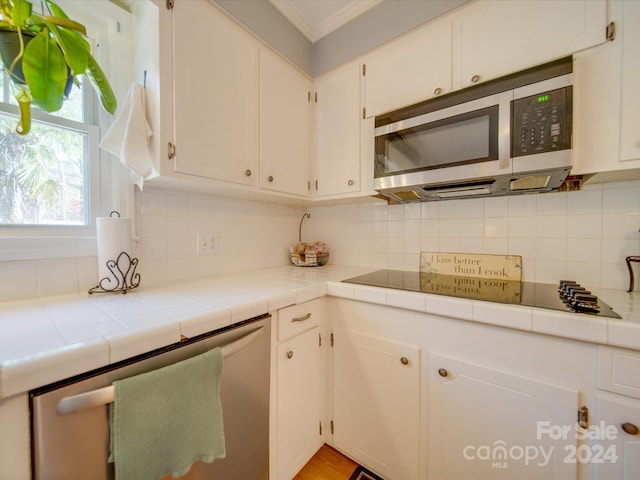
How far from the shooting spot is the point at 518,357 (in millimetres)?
819

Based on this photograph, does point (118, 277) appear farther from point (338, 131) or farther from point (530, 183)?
point (530, 183)

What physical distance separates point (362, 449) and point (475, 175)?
1.35 m

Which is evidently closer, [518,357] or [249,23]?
[518,357]

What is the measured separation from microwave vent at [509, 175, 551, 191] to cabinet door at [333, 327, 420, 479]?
2.80 ft

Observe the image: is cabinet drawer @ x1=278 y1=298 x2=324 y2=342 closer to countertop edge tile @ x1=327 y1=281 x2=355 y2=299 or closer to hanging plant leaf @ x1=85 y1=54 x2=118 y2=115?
Answer: countertop edge tile @ x1=327 y1=281 x2=355 y2=299

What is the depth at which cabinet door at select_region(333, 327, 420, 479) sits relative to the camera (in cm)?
102

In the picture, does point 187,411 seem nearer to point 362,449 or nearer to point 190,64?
point 362,449

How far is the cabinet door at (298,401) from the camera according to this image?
1017 mm

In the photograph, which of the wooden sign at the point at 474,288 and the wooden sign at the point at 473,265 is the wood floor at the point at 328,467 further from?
the wooden sign at the point at 473,265

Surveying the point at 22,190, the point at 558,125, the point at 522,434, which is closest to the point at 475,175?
the point at 558,125

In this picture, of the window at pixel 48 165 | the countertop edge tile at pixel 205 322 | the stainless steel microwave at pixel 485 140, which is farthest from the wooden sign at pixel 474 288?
the window at pixel 48 165

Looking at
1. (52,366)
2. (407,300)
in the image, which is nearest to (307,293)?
(407,300)

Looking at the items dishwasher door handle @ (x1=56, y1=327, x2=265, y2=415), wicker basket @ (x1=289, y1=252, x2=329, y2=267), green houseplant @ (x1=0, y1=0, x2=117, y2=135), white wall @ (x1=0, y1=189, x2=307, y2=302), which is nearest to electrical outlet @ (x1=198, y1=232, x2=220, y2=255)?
white wall @ (x1=0, y1=189, x2=307, y2=302)

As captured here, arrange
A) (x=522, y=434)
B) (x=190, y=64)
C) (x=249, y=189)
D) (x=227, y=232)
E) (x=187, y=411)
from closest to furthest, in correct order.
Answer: (x=187, y=411) < (x=522, y=434) < (x=190, y=64) < (x=249, y=189) < (x=227, y=232)
